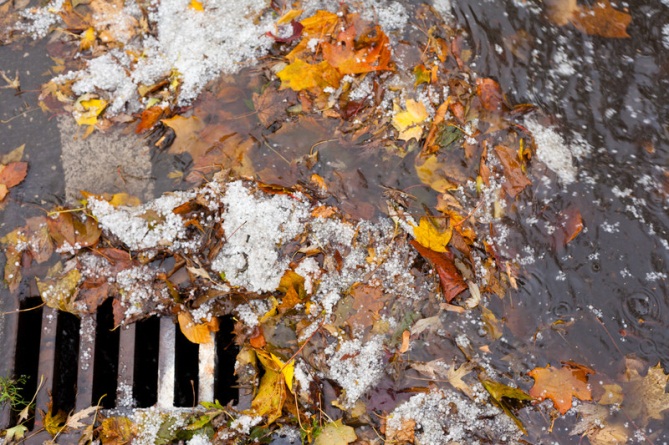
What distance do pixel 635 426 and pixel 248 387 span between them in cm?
147

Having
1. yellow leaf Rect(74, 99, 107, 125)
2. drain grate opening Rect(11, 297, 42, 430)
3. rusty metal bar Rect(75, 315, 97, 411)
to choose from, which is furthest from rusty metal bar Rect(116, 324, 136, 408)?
yellow leaf Rect(74, 99, 107, 125)

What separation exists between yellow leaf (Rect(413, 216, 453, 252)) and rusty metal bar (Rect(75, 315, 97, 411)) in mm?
1323

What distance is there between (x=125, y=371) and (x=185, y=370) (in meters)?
0.25

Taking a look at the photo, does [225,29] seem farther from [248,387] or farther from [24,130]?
[248,387]

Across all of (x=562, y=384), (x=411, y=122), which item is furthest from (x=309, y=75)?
(x=562, y=384)

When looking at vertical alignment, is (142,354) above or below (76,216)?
below

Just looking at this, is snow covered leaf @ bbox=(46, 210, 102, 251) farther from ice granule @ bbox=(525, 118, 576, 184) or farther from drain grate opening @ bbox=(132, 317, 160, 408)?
ice granule @ bbox=(525, 118, 576, 184)

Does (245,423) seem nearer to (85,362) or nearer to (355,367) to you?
(355,367)

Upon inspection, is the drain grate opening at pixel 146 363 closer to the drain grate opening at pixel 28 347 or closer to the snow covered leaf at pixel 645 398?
the drain grate opening at pixel 28 347

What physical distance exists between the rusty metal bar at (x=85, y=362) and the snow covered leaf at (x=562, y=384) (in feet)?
5.57

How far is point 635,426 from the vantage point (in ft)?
6.20

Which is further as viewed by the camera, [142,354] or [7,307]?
[142,354]

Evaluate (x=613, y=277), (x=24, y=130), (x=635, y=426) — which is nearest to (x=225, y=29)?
(x=24, y=130)

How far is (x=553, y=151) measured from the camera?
204 centimetres
